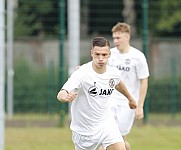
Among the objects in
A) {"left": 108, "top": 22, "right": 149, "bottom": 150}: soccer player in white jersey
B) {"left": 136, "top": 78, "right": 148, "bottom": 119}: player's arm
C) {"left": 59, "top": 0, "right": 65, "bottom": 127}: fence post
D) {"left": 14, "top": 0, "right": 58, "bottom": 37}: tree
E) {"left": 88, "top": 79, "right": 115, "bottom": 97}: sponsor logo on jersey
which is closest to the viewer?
{"left": 88, "top": 79, "right": 115, "bottom": 97}: sponsor logo on jersey

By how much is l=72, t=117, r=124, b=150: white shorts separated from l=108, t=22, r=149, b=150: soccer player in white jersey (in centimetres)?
179

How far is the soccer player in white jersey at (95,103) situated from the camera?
34.8ft

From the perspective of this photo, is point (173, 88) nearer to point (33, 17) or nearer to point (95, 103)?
point (33, 17)

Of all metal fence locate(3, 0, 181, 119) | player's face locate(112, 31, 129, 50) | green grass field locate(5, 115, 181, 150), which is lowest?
green grass field locate(5, 115, 181, 150)

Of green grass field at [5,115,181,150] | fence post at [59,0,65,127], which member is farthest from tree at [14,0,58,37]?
green grass field at [5,115,181,150]

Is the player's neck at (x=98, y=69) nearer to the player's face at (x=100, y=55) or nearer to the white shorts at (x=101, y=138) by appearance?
the player's face at (x=100, y=55)

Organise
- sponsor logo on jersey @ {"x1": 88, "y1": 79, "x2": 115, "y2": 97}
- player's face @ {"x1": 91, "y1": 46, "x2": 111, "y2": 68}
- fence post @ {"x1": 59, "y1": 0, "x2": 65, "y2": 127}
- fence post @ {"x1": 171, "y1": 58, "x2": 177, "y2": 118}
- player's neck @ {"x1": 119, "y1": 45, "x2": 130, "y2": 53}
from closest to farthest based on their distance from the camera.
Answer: player's face @ {"x1": 91, "y1": 46, "x2": 111, "y2": 68}
sponsor logo on jersey @ {"x1": 88, "y1": 79, "x2": 115, "y2": 97}
player's neck @ {"x1": 119, "y1": 45, "x2": 130, "y2": 53}
fence post @ {"x1": 59, "y1": 0, "x2": 65, "y2": 127}
fence post @ {"x1": 171, "y1": 58, "x2": 177, "y2": 118}

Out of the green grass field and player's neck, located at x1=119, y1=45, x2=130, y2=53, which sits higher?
player's neck, located at x1=119, y1=45, x2=130, y2=53

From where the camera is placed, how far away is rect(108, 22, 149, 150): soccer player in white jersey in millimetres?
12727

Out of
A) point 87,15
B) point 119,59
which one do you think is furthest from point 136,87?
point 87,15

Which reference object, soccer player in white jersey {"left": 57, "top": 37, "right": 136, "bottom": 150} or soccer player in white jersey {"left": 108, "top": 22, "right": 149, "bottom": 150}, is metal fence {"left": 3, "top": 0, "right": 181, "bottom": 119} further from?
soccer player in white jersey {"left": 57, "top": 37, "right": 136, "bottom": 150}

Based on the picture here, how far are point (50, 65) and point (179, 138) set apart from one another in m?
7.93

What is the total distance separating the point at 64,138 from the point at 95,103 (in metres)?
6.95

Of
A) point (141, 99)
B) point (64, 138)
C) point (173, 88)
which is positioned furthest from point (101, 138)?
point (173, 88)
